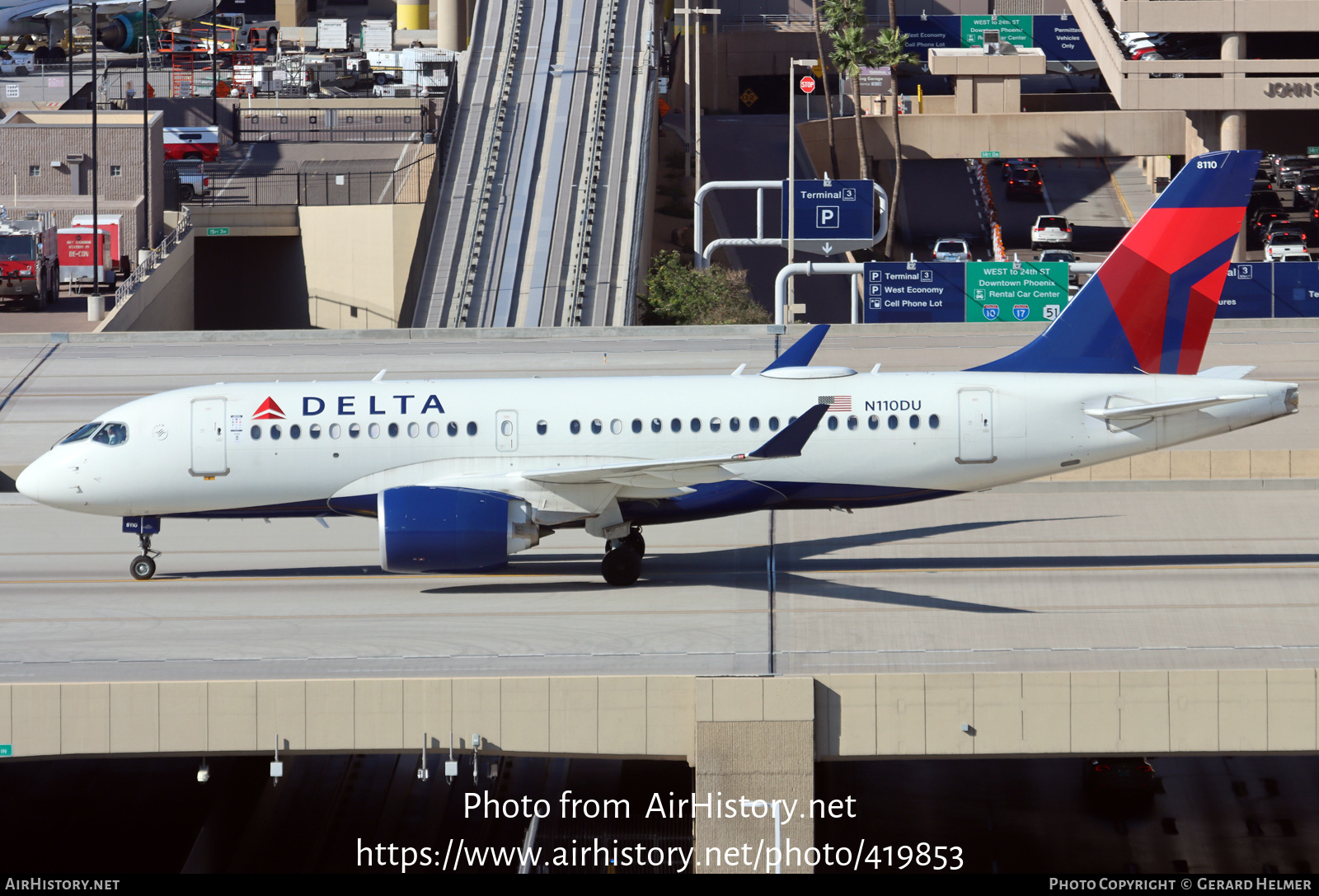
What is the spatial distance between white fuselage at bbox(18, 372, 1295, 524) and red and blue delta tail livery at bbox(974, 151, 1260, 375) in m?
0.90

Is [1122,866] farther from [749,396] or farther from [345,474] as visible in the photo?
[345,474]

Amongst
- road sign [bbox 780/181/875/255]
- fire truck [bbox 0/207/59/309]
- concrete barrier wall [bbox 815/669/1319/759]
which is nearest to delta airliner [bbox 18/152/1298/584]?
concrete barrier wall [bbox 815/669/1319/759]

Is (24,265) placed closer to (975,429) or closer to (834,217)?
(834,217)

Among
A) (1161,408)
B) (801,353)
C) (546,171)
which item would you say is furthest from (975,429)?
(546,171)

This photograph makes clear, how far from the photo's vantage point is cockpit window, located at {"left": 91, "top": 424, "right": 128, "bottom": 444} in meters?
29.2

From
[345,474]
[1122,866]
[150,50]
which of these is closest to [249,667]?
[345,474]

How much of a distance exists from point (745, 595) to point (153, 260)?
45.7m

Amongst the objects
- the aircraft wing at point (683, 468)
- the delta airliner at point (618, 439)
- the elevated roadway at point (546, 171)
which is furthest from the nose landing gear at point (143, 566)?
the elevated roadway at point (546, 171)

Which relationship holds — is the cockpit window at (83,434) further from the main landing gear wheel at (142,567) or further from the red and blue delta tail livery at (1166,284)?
the red and blue delta tail livery at (1166,284)

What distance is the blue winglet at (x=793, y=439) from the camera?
2577 centimetres

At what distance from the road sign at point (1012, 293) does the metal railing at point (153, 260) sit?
33490mm

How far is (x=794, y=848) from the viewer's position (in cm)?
2230

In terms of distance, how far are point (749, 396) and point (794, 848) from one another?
978 centimetres

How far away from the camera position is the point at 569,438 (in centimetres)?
2891
